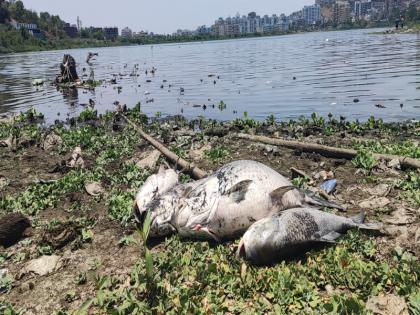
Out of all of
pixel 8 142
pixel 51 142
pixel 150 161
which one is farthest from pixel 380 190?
pixel 8 142

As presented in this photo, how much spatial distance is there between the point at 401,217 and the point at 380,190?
1214 millimetres

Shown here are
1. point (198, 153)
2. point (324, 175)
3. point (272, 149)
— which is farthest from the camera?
point (198, 153)

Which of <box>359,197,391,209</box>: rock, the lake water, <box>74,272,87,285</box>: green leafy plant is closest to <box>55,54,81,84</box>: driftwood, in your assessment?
the lake water

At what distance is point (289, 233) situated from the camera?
234 inches

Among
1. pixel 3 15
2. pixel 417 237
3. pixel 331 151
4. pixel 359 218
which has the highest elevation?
pixel 3 15

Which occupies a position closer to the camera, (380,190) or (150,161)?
(380,190)

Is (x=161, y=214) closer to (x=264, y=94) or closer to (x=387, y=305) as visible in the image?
(x=387, y=305)

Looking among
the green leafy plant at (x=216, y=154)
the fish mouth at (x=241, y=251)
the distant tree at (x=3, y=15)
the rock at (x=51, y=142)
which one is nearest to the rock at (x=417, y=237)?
the fish mouth at (x=241, y=251)

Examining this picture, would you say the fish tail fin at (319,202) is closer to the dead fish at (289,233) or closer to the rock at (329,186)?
the dead fish at (289,233)

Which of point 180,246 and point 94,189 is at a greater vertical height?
point 94,189

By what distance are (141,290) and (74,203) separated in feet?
12.3

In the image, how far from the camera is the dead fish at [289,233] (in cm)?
586

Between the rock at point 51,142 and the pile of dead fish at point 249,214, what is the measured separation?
670 centimetres

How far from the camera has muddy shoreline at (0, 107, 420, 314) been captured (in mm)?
5270
